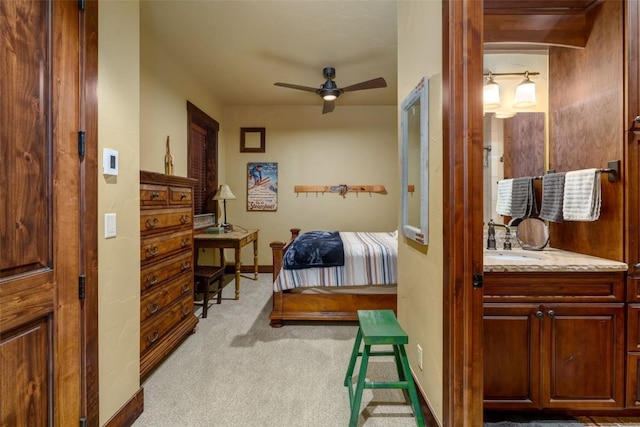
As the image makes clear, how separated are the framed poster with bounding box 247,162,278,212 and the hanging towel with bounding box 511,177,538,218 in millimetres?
3789

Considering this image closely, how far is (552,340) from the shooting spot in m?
1.63

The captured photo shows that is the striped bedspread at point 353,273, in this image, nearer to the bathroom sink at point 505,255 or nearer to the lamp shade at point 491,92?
the bathroom sink at point 505,255

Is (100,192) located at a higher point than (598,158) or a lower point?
lower

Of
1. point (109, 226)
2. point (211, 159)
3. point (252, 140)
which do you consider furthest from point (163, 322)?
point (252, 140)

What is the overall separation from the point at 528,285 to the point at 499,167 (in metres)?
1.09

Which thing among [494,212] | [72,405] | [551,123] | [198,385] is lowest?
[198,385]

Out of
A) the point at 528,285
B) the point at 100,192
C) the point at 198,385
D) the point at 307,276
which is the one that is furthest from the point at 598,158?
the point at 198,385

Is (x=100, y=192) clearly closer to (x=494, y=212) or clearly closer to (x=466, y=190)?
(x=466, y=190)

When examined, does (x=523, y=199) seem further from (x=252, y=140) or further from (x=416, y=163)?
(x=252, y=140)

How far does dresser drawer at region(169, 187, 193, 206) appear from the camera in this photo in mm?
2398

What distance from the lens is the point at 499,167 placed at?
2.37 metres

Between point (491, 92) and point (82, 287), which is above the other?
point (491, 92)

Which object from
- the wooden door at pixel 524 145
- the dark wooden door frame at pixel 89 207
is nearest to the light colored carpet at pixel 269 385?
the dark wooden door frame at pixel 89 207

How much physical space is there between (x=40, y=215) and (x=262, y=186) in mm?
4144
